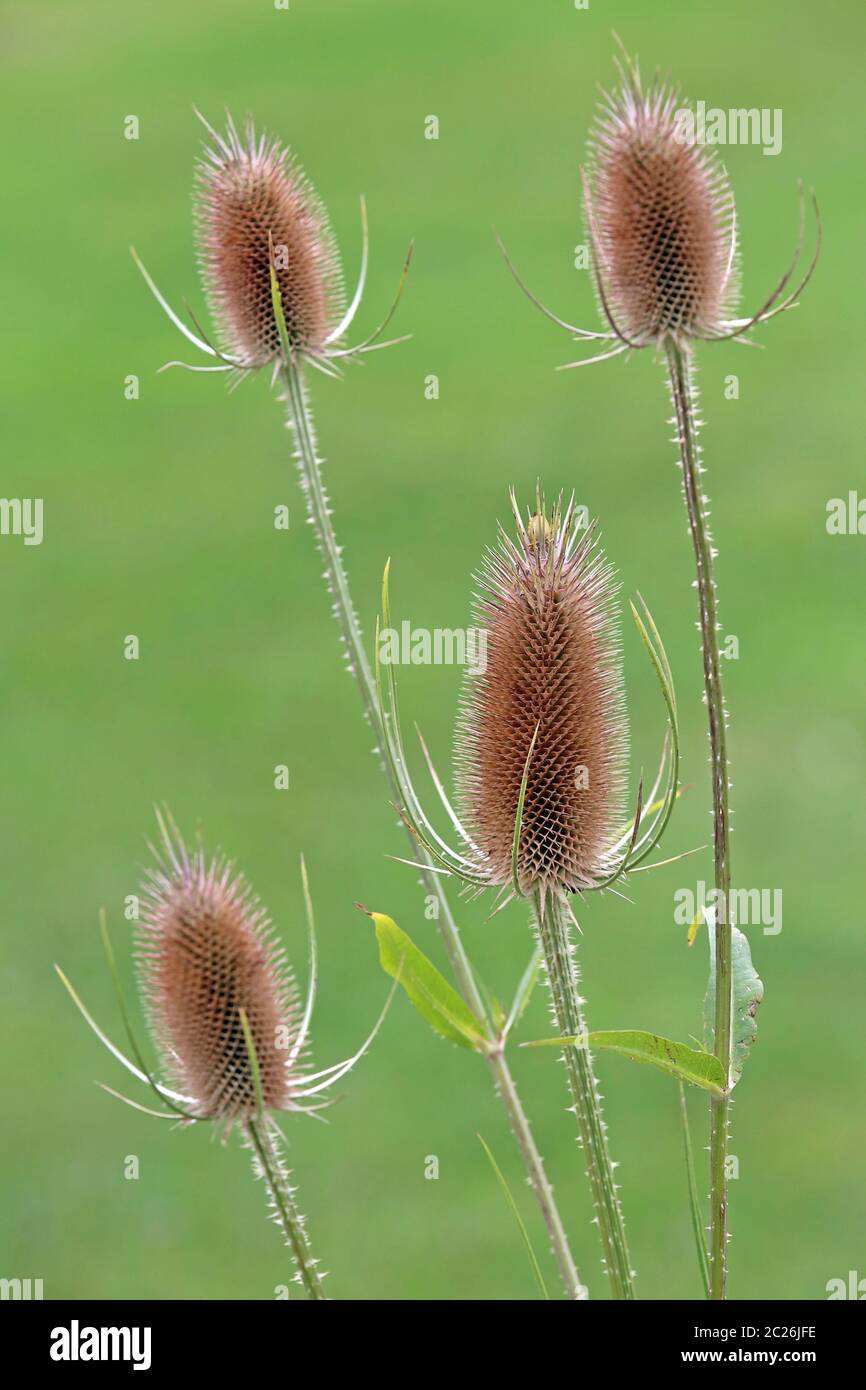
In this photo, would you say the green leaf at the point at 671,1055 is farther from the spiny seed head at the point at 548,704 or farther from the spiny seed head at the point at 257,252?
the spiny seed head at the point at 257,252

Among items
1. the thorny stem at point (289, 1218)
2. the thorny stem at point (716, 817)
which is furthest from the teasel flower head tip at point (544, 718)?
the thorny stem at point (289, 1218)

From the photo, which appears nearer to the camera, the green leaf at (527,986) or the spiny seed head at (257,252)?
the green leaf at (527,986)

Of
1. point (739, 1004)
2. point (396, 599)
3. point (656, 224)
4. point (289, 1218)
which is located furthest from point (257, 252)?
point (396, 599)

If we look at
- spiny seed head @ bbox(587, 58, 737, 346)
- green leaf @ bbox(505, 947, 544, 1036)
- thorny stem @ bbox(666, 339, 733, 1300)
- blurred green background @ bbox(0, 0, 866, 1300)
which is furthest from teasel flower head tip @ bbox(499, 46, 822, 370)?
blurred green background @ bbox(0, 0, 866, 1300)

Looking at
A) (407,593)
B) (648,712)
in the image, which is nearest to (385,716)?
(648,712)

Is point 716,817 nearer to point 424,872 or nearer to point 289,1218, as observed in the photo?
point 424,872
